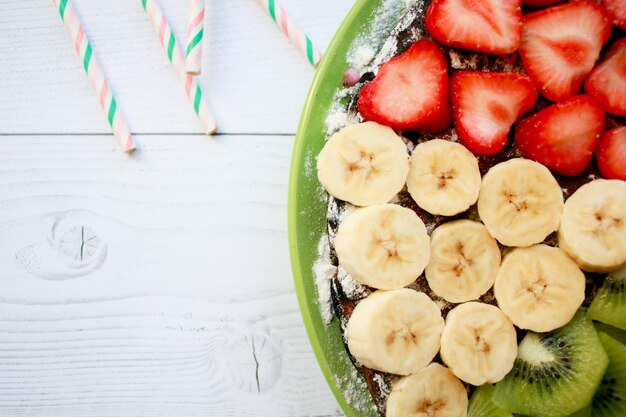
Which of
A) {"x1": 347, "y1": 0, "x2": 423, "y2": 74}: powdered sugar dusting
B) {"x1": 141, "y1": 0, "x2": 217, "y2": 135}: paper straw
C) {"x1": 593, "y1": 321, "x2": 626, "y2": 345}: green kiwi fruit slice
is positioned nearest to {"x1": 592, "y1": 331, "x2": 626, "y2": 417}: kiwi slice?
{"x1": 593, "y1": 321, "x2": 626, "y2": 345}: green kiwi fruit slice

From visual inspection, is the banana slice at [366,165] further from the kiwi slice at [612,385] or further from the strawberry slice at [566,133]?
the kiwi slice at [612,385]

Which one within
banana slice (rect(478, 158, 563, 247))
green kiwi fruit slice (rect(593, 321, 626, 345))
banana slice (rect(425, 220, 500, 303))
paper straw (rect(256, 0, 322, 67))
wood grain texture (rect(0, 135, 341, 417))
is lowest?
wood grain texture (rect(0, 135, 341, 417))

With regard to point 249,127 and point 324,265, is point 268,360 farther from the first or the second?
point 249,127

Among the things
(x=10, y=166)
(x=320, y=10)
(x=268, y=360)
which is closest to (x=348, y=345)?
(x=268, y=360)

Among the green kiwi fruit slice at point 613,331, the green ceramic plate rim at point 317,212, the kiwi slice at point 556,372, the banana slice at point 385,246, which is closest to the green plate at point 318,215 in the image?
the green ceramic plate rim at point 317,212

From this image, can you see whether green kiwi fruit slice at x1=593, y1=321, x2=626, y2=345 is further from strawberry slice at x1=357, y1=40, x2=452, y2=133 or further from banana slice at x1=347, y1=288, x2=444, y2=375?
strawberry slice at x1=357, y1=40, x2=452, y2=133

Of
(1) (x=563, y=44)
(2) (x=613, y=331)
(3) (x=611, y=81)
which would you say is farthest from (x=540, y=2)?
(2) (x=613, y=331)
